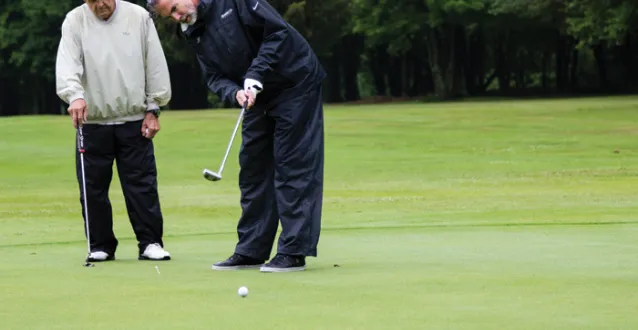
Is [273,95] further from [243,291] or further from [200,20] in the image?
[243,291]

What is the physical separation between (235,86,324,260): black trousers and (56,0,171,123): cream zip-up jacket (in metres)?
1.09

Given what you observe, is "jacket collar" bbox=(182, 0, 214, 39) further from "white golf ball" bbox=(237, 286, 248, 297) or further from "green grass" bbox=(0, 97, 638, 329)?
"white golf ball" bbox=(237, 286, 248, 297)

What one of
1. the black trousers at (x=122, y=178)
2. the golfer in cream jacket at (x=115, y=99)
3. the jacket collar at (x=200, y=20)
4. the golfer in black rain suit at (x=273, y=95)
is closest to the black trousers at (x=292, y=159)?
the golfer in black rain suit at (x=273, y=95)

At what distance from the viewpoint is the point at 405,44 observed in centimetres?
6844

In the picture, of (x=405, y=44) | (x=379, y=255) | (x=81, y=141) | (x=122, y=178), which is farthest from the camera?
(x=405, y=44)

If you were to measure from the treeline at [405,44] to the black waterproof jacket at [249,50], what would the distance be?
47.0 m

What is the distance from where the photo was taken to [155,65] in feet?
30.0

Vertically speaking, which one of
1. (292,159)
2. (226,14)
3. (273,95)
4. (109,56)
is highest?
(226,14)

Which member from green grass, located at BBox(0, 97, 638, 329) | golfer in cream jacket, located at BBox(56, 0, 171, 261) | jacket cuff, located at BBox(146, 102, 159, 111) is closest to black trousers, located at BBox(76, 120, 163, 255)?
golfer in cream jacket, located at BBox(56, 0, 171, 261)

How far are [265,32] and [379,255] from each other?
1.61 m

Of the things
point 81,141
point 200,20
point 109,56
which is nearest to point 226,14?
point 200,20

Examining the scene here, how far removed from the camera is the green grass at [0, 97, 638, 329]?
5.77 meters

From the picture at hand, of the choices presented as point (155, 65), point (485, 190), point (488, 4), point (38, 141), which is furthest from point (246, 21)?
point (488, 4)

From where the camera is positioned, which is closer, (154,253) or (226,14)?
(226,14)
